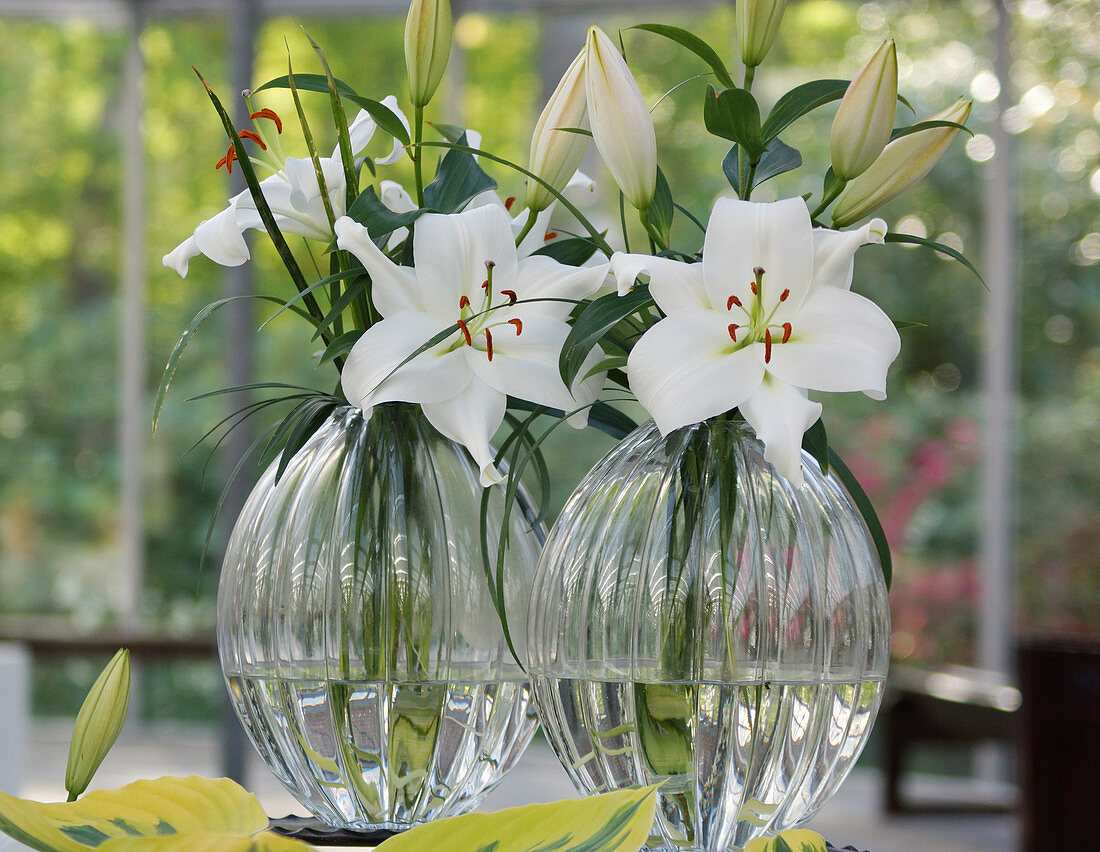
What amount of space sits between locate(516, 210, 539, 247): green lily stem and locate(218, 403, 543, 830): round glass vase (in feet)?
0.28

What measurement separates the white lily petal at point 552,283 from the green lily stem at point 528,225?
0.04 meters

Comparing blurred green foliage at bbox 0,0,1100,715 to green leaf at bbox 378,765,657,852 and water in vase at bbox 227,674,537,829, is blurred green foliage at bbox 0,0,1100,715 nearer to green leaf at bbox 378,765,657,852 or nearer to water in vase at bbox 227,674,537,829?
water in vase at bbox 227,674,537,829

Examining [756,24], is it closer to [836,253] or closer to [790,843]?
[836,253]

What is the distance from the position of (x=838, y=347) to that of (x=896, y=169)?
81 mm

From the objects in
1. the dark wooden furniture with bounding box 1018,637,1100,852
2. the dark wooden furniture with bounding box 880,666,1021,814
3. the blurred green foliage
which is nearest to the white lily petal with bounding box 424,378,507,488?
the dark wooden furniture with bounding box 1018,637,1100,852

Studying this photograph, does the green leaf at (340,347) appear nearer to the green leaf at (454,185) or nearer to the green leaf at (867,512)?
the green leaf at (454,185)

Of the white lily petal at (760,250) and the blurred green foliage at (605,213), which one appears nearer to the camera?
the white lily petal at (760,250)

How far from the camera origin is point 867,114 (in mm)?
419

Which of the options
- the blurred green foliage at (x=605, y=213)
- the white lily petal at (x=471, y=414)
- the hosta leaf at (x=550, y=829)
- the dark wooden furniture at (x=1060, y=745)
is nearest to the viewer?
the hosta leaf at (x=550, y=829)

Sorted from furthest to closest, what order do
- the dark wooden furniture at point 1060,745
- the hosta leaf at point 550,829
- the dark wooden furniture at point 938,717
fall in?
the dark wooden furniture at point 938,717 < the dark wooden furniture at point 1060,745 < the hosta leaf at point 550,829

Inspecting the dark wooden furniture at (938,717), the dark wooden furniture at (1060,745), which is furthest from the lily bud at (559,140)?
the dark wooden furniture at (938,717)

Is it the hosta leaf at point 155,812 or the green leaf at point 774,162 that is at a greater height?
the green leaf at point 774,162

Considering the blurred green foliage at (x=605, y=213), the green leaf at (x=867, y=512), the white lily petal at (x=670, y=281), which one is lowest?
the green leaf at (x=867, y=512)

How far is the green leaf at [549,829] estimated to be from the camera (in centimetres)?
34
